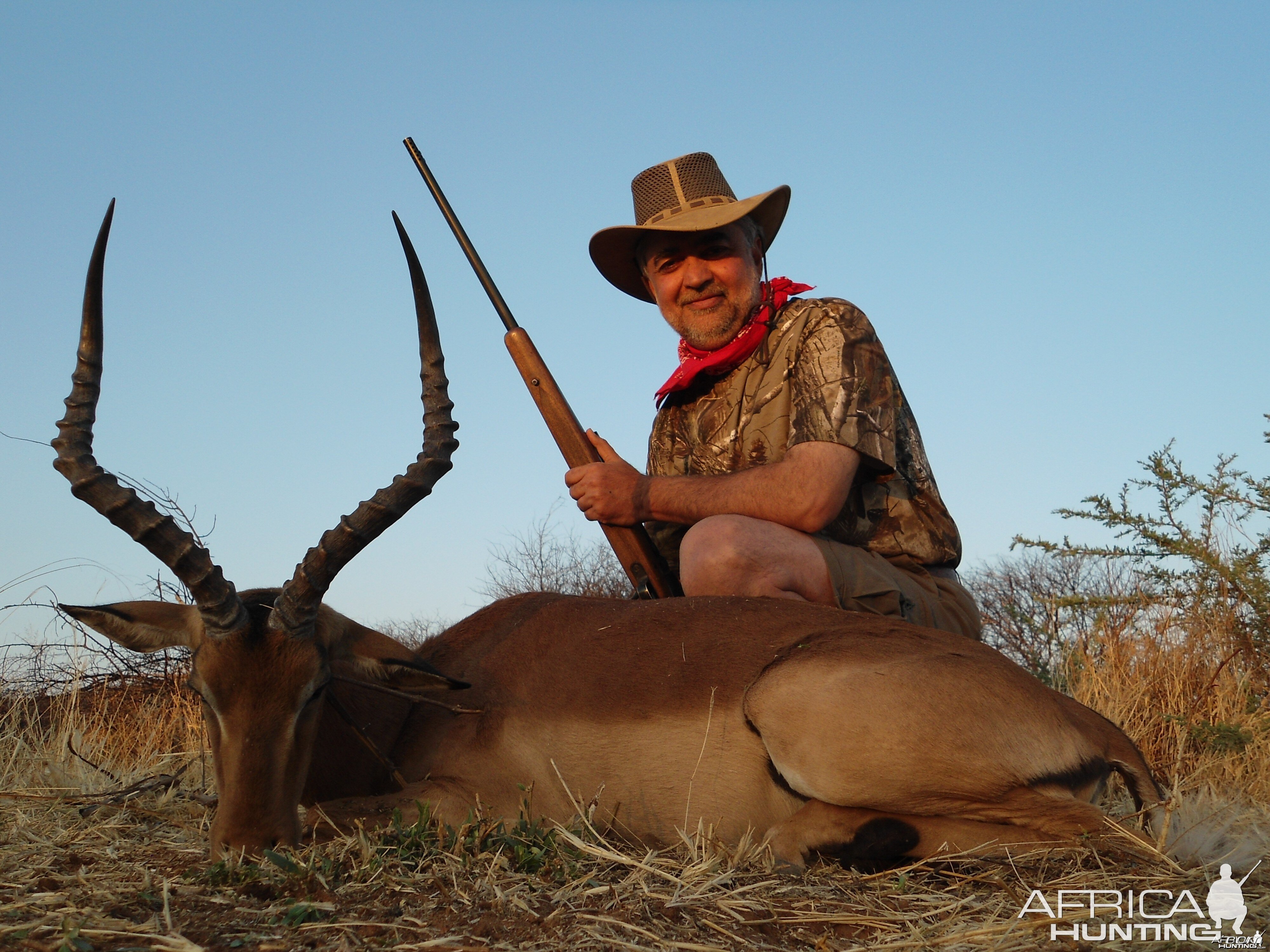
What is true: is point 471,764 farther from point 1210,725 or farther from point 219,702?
point 1210,725

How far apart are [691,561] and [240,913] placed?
276 cm

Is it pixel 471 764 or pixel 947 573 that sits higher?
pixel 947 573

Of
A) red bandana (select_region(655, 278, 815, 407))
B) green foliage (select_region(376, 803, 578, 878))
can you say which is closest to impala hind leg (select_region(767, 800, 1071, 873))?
green foliage (select_region(376, 803, 578, 878))

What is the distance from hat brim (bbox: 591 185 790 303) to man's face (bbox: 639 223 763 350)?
139 millimetres

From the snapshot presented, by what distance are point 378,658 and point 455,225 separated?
3844 millimetres

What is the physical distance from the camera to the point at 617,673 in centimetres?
439

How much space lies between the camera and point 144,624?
13.7ft

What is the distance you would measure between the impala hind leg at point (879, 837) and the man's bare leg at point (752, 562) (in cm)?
131

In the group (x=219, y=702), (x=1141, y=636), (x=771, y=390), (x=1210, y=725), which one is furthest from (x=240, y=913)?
(x=1141, y=636)

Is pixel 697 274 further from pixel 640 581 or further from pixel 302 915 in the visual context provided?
pixel 302 915

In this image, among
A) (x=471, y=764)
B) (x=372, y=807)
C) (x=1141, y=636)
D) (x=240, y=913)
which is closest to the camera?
(x=240, y=913)

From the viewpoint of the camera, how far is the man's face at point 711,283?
617cm

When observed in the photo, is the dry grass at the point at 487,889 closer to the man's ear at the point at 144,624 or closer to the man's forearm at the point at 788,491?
the man's ear at the point at 144,624

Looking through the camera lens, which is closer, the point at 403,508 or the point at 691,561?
the point at 403,508
